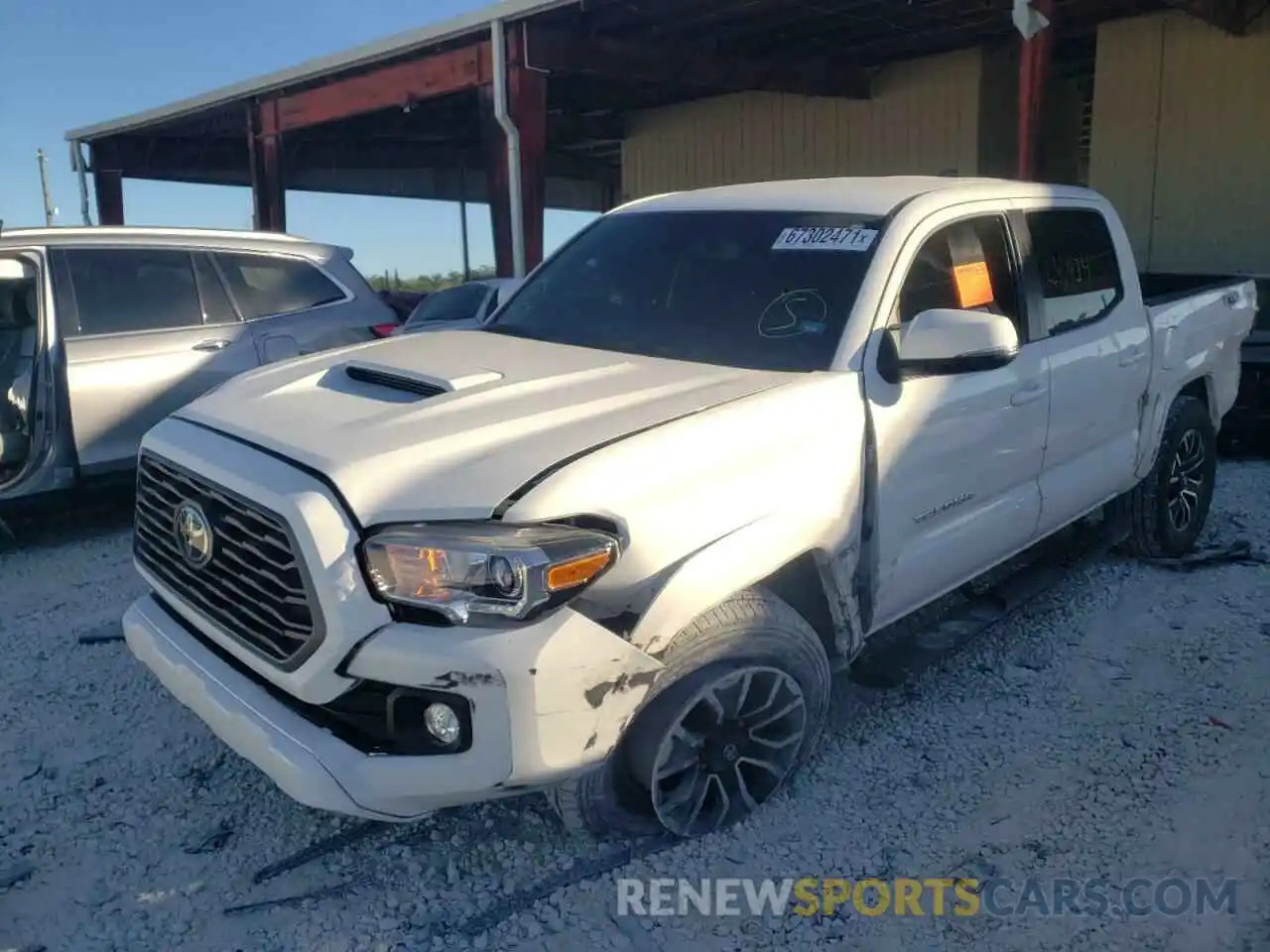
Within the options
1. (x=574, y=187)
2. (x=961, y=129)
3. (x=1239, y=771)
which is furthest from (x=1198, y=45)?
(x=574, y=187)

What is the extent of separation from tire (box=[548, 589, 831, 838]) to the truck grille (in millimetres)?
812

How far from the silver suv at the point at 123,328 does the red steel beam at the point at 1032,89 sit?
18.8ft

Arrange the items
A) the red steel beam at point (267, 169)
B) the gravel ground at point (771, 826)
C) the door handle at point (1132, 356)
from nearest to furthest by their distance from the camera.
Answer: the gravel ground at point (771, 826) < the door handle at point (1132, 356) < the red steel beam at point (267, 169)

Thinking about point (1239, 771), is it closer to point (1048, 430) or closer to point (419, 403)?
point (1048, 430)

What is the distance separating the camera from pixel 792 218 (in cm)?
363

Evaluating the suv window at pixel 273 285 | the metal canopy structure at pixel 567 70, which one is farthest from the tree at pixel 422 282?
the suv window at pixel 273 285

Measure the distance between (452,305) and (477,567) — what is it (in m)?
5.36

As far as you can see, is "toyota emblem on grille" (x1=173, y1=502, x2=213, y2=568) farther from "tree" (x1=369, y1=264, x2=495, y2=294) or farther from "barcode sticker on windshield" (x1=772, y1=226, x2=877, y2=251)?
"tree" (x1=369, y1=264, x2=495, y2=294)

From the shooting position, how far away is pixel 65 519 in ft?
21.3

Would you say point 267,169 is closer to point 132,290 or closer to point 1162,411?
point 132,290

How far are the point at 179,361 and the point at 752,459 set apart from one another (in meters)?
4.46

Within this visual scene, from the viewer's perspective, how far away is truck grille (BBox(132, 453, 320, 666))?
2.44 metres

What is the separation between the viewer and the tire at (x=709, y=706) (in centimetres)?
265

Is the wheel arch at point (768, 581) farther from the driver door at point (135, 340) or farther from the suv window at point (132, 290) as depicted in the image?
the suv window at point (132, 290)
